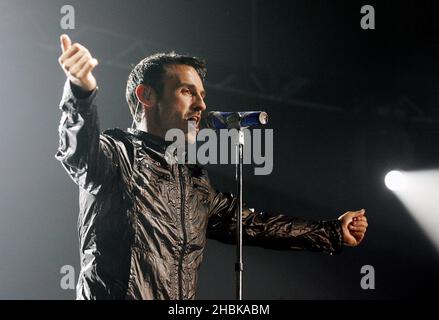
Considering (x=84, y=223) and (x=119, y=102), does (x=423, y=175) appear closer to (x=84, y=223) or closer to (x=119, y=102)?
(x=119, y=102)

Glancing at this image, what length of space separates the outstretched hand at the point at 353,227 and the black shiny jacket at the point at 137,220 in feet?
2.35

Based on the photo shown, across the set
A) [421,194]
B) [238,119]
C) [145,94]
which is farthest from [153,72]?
[421,194]

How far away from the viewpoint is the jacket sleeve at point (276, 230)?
12.2 feet

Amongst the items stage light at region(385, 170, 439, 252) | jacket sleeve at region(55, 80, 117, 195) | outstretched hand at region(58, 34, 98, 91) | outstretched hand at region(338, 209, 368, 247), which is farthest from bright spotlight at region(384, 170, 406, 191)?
outstretched hand at region(58, 34, 98, 91)

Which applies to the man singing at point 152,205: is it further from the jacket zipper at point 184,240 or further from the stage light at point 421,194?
the stage light at point 421,194

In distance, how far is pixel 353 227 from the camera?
A: 3734 millimetres

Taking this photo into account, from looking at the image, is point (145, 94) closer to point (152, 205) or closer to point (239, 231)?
point (152, 205)

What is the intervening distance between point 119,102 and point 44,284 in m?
1.16

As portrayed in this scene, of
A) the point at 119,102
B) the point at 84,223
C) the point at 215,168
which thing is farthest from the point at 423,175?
the point at 84,223

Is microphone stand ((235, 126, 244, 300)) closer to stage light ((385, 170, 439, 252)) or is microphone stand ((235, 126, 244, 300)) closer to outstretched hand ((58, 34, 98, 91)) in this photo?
outstretched hand ((58, 34, 98, 91))

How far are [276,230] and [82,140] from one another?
49.4 inches

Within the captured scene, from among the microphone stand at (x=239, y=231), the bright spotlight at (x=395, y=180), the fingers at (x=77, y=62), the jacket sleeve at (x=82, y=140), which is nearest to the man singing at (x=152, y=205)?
the jacket sleeve at (x=82, y=140)

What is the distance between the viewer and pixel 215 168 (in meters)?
4.63

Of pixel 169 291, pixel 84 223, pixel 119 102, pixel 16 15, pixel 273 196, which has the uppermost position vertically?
pixel 16 15
